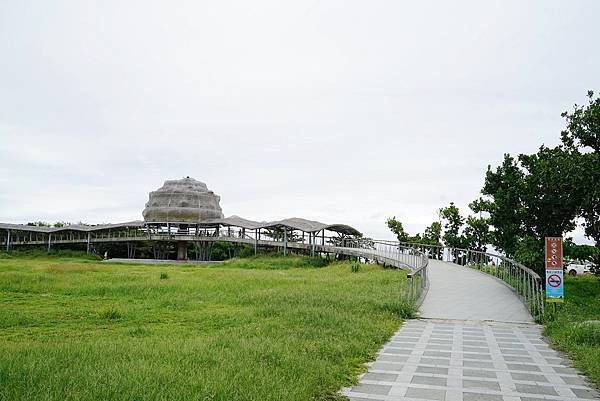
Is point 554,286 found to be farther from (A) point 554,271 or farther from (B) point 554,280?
(A) point 554,271

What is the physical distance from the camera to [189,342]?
24.5 ft

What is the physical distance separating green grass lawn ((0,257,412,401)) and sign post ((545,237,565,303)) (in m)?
2.93

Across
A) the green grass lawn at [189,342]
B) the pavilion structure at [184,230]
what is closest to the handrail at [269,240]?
the pavilion structure at [184,230]

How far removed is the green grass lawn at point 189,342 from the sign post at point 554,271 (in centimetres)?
293

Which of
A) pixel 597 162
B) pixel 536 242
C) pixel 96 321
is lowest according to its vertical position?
pixel 96 321

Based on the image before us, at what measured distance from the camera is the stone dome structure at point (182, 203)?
5388 cm

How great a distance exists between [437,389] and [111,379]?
11.2ft

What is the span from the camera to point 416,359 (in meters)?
7.08

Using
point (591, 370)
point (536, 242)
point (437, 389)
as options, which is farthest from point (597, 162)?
point (437, 389)

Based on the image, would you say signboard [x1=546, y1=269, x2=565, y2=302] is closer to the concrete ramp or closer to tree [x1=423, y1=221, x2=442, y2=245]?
the concrete ramp

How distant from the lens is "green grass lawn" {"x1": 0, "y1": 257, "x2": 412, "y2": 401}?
5008 mm

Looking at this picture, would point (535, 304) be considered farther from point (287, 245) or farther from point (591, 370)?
point (287, 245)

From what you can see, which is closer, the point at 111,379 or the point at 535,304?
the point at 111,379

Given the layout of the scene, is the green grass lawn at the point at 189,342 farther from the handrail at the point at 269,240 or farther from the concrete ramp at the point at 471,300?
the handrail at the point at 269,240
